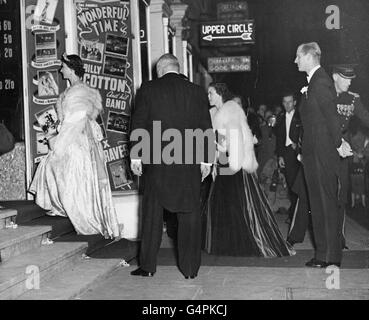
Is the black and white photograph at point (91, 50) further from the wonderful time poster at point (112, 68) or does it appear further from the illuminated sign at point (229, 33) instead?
the illuminated sign at point (229, 33)

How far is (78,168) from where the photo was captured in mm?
6156

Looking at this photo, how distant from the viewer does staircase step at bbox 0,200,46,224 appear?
241 inches

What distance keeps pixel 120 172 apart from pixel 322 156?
328 cm

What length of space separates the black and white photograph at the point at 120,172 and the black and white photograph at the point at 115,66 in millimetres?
1234

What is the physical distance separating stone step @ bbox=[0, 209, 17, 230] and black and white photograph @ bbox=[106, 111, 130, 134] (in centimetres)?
228

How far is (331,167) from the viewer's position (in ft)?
17.9

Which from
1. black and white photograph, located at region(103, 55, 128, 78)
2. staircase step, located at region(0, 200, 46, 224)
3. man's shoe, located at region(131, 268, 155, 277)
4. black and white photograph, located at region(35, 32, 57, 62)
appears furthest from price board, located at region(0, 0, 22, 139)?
man's shoe, located at region(131, 268, 155, 277)

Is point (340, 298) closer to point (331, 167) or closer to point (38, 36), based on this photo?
point (331, 167)

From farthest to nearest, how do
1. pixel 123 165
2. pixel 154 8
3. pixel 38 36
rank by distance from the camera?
1. pixel 154 8
2. pixel 123 165
3. pixel 38 36

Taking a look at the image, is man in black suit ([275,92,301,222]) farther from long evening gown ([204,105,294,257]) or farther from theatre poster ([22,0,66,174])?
theatre poster ([22,0,66,174])

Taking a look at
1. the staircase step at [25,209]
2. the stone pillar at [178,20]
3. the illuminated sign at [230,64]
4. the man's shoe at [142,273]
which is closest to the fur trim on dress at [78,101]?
the staircase step at [25,209]

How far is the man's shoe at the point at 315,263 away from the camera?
18.2 feet

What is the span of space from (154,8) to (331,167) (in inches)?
257
